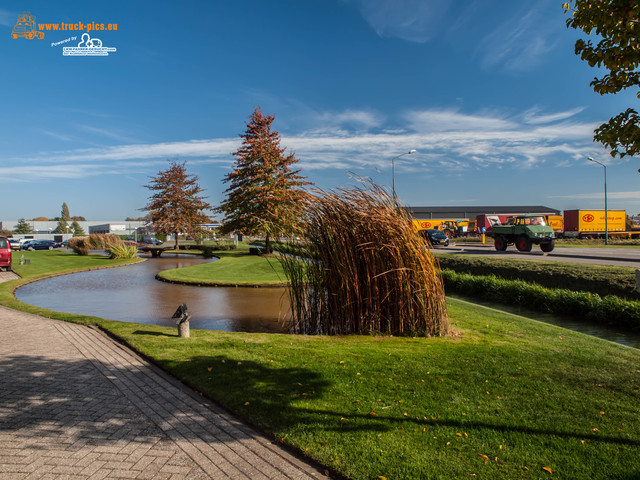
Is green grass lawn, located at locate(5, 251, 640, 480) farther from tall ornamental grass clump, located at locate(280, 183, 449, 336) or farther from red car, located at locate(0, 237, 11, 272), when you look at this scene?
red car, located at locate(0, 237, 11, 272)

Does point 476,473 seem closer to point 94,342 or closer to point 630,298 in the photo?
point 94,342

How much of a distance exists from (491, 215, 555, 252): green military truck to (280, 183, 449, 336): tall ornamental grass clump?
790 inches

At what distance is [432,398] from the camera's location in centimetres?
467

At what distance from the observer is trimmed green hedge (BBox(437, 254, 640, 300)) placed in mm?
11742

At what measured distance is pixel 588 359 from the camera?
620 cm

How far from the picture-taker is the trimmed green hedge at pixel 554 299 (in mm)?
10062

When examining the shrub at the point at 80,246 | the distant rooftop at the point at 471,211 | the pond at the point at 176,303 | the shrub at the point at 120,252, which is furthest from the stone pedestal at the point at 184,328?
the distant rooftop at the point at 471,211

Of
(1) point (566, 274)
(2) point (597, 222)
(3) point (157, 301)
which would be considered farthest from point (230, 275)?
(2) point (597, 222)

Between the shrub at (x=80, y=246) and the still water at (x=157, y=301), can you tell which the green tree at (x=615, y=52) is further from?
the shrub at (x=80, y=246)

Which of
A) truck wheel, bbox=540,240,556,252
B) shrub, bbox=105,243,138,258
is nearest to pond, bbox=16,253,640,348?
shrub, bbox=105,243,138,258

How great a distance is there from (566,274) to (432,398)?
11.3 meters

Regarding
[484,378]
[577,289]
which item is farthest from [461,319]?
[577,289]

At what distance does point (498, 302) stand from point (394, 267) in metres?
7.76

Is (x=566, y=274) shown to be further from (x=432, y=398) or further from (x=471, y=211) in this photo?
(x=471, y=211)
